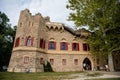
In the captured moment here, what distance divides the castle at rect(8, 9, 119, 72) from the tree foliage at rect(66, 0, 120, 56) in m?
5.30

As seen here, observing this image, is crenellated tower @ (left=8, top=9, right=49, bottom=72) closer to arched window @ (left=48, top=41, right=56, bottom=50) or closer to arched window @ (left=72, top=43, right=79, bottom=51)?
arched window @ (left=48, top=41, right=56, bottom=50)

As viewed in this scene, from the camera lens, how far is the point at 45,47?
29266 mm

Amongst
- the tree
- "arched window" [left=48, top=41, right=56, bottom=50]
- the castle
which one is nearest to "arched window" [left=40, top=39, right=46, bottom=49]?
the castle

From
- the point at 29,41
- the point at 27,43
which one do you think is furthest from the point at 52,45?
the point at 27,43

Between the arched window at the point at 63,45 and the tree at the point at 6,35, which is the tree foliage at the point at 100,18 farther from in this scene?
the tree at the point at 6,35

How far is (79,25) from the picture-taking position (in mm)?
24391

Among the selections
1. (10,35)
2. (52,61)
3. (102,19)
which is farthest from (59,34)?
(10,35)

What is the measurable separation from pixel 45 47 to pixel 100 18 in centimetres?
1204

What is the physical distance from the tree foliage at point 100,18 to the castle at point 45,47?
5.30m

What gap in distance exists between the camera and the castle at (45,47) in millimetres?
26156

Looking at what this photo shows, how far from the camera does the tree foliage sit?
924 inches

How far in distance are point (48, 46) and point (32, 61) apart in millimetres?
5212

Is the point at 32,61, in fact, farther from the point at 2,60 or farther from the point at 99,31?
the point at 2,60

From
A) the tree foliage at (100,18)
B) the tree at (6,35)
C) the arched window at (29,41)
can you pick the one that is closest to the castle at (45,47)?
the arched window at (29,41)
